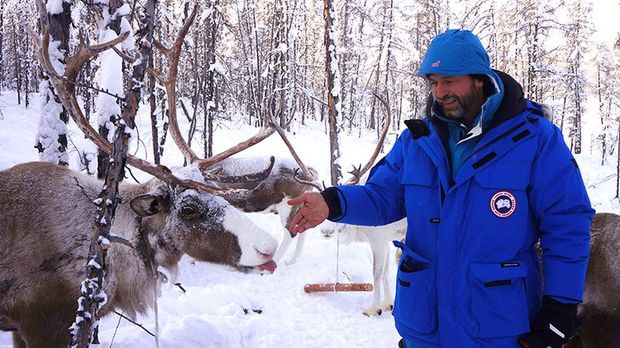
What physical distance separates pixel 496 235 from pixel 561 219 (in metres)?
0.28

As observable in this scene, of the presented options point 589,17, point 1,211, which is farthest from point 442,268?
point 589,17

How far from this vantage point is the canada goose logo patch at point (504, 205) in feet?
6.69

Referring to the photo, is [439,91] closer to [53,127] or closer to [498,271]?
[498,271]

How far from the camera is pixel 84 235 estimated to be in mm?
2922

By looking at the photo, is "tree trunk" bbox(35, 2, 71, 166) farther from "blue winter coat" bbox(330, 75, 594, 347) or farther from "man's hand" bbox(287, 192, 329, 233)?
"blue winter coat" bbox(330, 75, 594, 347)

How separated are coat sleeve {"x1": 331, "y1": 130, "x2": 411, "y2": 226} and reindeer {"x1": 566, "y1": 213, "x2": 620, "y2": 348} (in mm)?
1510

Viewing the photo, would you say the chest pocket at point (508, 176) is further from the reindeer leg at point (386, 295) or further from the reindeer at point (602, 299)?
the reindeer leg at point (386, 295)

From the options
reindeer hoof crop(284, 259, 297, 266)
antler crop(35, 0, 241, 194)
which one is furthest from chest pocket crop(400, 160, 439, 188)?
reindeer hoof crop(284, 259, 297, 266)

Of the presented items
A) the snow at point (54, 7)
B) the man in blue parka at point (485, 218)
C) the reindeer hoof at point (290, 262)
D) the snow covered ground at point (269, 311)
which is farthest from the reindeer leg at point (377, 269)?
the snow at point (54, 7)

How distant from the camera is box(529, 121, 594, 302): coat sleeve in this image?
1969 mm

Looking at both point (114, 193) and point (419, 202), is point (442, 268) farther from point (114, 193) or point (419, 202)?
point (114, 193)

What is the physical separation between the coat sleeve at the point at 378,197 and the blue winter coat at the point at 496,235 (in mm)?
286

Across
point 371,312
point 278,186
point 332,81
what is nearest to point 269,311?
point 371,312

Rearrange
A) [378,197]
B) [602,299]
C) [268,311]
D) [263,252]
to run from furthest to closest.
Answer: [268,311]
[263,252]
[602,299]
[378,197]
